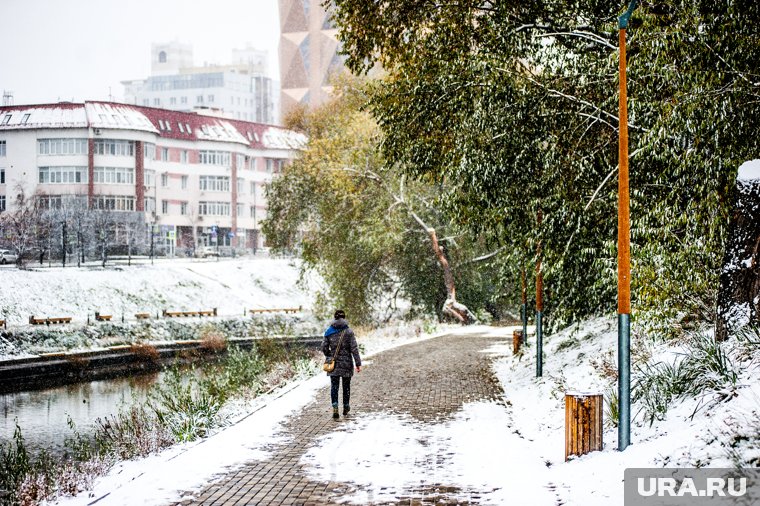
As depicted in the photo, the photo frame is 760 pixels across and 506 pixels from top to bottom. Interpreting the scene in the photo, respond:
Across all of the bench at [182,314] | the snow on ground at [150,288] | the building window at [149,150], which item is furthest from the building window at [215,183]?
the bench at [182,314]

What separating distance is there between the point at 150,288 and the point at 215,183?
3674 centimetres

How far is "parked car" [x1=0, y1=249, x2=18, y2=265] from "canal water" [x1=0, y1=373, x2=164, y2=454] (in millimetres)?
25439

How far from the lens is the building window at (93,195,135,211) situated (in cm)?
7244

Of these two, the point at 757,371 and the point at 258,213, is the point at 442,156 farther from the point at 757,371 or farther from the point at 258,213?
the point at 258,213

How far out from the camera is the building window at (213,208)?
3469 inches

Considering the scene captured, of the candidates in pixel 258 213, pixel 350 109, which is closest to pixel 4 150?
pixel 258 213

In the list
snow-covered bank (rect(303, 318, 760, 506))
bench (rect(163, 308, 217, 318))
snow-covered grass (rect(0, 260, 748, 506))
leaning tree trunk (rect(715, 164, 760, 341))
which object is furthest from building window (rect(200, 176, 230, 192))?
leaning tree trunk (rect(715, 164, 760, 341))

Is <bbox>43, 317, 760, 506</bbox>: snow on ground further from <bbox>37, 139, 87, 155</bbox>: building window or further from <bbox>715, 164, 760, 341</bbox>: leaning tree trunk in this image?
<bbox>37, 139, 87, 155</bbox>: building window

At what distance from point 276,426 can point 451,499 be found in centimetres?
545

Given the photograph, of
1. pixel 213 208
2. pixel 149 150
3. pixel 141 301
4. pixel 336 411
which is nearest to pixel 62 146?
pixel 149 150

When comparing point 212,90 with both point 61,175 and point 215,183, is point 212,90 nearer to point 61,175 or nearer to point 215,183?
point 215,183

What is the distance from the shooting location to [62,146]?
239 ft

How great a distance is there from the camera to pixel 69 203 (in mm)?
68312

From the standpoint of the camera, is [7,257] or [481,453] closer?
[481,453]
